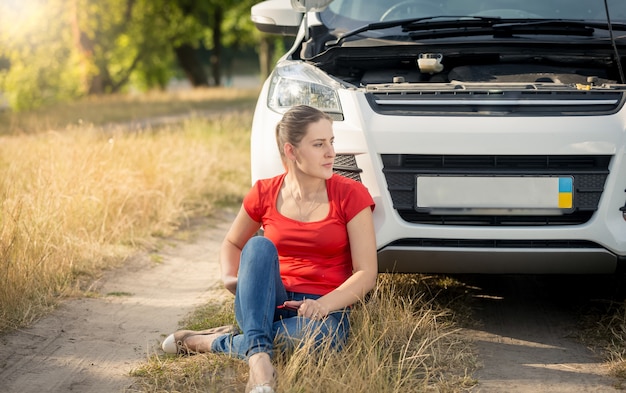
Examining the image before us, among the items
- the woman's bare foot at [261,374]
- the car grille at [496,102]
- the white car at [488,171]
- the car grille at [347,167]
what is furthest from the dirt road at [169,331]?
the car grille at [496,102]

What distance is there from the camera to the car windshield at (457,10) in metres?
4.96

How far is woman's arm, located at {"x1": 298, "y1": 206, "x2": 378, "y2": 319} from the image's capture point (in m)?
3.75

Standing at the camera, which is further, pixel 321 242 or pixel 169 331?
pixel 169 331

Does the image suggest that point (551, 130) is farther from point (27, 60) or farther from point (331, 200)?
point (27, 60)

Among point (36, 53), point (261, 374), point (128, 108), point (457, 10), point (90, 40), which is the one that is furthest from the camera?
point (36, 53)

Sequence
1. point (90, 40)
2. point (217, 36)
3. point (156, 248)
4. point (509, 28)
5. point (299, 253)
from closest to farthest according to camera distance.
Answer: point (299, 253)
point (509, 28)
point (156, 248)
point (90, 40)
point (217, 36)

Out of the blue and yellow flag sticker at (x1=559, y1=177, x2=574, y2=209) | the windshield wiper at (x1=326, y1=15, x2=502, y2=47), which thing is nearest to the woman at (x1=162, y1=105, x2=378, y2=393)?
the blue and yellow flag sticker at (x1=559, y1=177, x2=574, y2=209)

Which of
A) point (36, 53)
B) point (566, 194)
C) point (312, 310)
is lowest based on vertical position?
point (36, 53)

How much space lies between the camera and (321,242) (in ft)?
12.6

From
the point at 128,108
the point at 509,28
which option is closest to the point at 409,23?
the point at 509,28

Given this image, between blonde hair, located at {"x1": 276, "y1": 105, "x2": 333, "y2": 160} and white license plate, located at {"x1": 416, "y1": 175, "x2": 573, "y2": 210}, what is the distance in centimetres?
51

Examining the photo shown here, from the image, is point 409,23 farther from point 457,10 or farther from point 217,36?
point 217,36

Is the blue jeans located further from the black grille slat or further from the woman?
the black grille slat

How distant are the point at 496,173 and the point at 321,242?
29.4 inches
